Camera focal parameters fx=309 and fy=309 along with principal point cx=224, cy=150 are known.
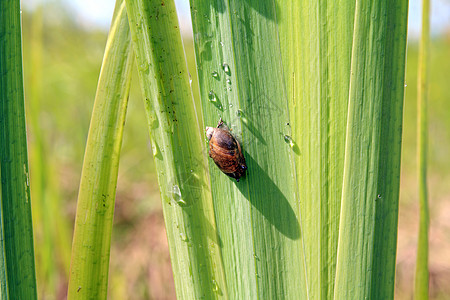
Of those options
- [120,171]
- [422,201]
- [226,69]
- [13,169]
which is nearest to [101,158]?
[13,169]

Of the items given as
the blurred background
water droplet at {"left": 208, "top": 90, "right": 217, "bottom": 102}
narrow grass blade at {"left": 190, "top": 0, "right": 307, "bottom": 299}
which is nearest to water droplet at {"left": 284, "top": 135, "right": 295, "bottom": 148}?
narrow grass blade at {"left": 190, "top": 0, "right": 307, "bottom": 299}

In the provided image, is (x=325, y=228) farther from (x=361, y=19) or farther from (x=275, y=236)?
(x=361, y=19)

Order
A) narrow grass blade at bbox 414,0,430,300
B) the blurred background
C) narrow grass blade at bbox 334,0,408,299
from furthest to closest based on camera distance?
the blurred background < narrow grass blade at bbox 414,0,430,300 < narrow grass blade at bbox 334,0,408,299

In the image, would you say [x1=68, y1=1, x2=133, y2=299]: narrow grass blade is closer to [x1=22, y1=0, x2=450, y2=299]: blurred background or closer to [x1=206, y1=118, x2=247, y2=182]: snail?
[x1=206, y1=118, x2=247, y2=182]: snail

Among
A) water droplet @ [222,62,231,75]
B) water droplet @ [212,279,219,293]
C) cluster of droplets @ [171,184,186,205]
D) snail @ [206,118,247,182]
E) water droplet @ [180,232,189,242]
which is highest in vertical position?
water droplet @ [222,62,231,75]

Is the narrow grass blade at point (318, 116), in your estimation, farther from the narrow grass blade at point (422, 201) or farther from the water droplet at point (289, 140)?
the narrow grass blade at point (422, 201)

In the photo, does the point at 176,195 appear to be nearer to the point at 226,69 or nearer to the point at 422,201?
the point at 226,69
